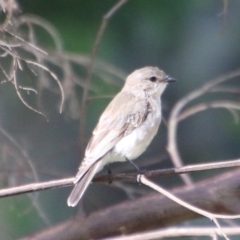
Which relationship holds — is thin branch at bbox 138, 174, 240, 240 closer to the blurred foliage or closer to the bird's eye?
the bird's eye

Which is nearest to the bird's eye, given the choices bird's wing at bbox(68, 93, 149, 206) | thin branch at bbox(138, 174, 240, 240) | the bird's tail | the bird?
the bird

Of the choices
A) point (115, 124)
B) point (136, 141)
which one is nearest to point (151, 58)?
point (115, 124)

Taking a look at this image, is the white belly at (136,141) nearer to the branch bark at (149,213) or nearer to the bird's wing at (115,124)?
the bird's wing at (115,124)

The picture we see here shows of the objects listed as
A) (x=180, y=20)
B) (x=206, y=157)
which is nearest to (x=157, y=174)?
(x=206, y=157)

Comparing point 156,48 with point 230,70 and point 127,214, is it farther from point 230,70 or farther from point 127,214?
point 127,214

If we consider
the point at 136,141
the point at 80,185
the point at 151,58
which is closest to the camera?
the point at 80,185

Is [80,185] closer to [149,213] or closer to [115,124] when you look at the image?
[149,213]

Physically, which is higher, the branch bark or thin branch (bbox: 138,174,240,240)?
the branch bark
